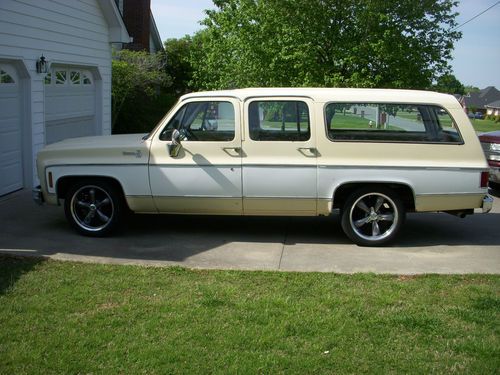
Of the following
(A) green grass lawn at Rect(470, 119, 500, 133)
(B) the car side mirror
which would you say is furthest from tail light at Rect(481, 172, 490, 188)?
(A) green grass lawn at Rect(470, 119, 500, 133)

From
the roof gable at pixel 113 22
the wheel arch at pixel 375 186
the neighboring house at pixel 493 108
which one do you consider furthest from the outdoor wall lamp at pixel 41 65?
the neighboring house at pixel 493 108

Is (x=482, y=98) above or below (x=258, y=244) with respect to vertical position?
above

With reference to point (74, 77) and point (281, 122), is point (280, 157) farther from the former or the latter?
point (74, 77)

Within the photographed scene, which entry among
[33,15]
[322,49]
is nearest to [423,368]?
[33,15]

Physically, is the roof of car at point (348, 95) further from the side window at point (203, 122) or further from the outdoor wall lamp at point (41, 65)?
the outdoor wall lamp at point (41, 65)

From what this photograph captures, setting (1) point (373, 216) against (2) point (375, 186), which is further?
(1) point (373, 216)

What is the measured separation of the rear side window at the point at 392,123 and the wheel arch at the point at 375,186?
517 millimetres

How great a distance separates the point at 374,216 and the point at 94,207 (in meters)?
3.43

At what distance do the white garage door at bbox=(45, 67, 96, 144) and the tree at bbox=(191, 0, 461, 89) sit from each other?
5521 millimetres

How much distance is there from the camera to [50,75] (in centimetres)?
1146

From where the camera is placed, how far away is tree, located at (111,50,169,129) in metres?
19.2

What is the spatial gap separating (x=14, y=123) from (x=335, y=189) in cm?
595

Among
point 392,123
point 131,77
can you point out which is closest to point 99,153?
point 392,123

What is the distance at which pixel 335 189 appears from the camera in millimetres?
7070
